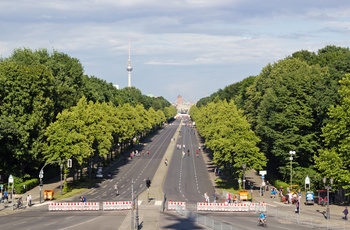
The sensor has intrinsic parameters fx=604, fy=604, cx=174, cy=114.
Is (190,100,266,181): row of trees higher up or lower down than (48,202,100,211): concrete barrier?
higher up

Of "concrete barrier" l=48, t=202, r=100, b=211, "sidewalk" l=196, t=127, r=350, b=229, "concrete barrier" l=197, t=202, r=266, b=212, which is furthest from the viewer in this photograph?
"concrete barrier" l=48, t=202, r=100, b=211

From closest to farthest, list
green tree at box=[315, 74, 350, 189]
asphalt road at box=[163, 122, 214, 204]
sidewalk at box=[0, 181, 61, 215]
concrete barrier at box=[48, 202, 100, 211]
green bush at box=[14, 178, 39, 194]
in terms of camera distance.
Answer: green tree at box=[315, 74, 350, 189] → concrete barrier at box=[48, 202, 100, 211] → sidewalk at box=[0, 181, 61, 215] → asphalt road at box=[163, 122, 214, 204] → green bush at box=[14, 178, 39, 194]

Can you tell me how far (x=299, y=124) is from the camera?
91625 mm

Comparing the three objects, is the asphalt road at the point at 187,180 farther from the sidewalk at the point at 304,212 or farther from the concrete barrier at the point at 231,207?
the sidewalk at the point at 304,212

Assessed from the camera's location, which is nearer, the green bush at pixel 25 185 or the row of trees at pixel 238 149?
the green bush at pixel 25 185

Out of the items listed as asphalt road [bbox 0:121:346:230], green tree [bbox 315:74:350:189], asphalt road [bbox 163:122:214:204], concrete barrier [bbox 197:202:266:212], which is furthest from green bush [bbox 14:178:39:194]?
green tree [bbox 315:74:350:189]

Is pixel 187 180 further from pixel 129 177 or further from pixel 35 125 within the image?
pixel 35 125

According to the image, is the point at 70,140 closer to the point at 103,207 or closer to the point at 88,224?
the point at 103,207

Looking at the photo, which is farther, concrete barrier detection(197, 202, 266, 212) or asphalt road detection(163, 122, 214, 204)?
asphalt road detection(163, 122, 214, 204)

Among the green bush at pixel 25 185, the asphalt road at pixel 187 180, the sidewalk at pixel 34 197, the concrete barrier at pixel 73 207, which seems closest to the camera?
the concrete barrier at pixel 73 207

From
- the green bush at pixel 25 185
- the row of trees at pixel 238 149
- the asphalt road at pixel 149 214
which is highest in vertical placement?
the row of trees at pixel 238 149

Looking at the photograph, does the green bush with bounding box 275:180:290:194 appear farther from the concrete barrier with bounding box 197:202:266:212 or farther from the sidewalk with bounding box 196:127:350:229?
the concrete barrier with bounding box 197:202:266:212

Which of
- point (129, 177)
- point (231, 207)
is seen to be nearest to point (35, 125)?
point (129, 177)

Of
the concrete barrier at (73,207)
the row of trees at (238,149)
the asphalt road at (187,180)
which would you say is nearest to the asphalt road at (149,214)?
the asphalt road at (187,180)
